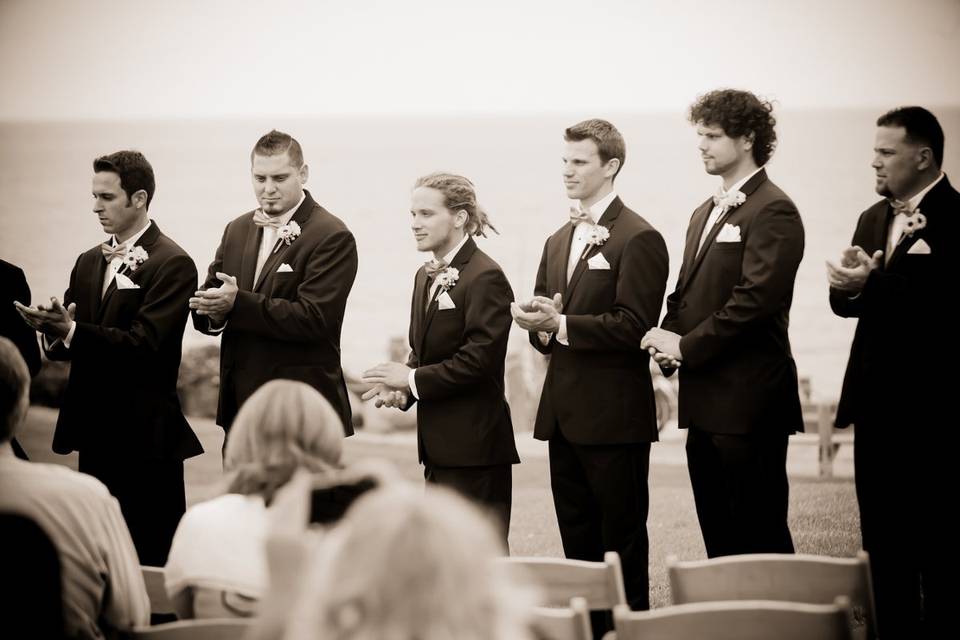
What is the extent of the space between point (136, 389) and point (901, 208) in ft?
9.27

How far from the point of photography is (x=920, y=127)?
3658mm

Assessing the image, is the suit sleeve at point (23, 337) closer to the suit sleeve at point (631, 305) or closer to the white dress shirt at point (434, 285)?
the white dress shirt at point (434, 285)

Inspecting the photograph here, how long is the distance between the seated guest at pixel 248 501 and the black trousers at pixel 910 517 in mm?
2077

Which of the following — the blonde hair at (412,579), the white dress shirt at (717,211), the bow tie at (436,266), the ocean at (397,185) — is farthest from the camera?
the ocean at (397,185)

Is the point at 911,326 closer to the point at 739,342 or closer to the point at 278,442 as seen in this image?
the point at 739,342

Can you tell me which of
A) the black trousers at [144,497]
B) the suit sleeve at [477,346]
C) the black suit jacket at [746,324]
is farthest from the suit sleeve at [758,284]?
Answer: the black trousers at [144,497]

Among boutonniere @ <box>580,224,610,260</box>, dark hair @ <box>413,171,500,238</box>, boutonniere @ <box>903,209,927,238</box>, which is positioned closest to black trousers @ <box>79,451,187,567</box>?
dark hair @ <box>413,171,500,238</box>

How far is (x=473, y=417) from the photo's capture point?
3.95 m

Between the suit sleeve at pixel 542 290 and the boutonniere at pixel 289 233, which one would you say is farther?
the boutonniere at pixel 289 233

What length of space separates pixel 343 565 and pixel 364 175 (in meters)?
5.17

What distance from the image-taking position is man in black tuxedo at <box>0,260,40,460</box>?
434 centimetres

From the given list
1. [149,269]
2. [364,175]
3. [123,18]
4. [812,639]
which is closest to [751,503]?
[812,639]

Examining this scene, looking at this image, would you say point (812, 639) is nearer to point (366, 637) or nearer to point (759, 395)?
point (366, 637)

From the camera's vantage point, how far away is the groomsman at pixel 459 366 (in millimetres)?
3912
